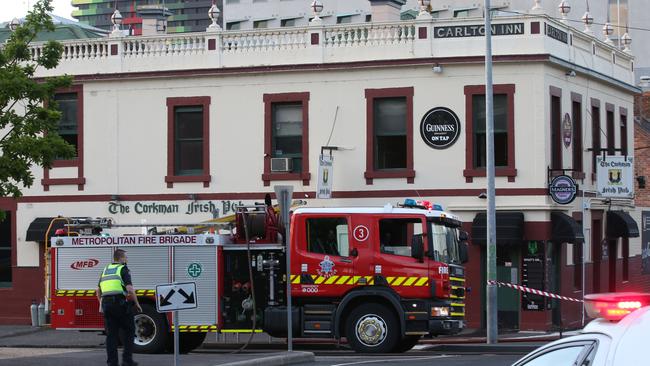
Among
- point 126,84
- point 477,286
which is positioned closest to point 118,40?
point 126,84

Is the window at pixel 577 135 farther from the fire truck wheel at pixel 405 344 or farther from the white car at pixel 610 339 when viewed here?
the white car at pixel 610 339

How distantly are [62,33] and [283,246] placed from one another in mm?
17357

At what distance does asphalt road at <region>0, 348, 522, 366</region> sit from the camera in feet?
62.4

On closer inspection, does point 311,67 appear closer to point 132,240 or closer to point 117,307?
point 132,240

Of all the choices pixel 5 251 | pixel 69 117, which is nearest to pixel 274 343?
pixel 69 117

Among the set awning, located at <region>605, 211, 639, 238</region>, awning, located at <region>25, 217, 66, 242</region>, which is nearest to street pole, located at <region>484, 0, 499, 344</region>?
awning, located at <region>605, 211, 639, 238</region>

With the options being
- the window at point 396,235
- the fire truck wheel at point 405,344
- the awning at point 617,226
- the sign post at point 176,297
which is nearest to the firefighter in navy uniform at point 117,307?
the sign post at point 176,297

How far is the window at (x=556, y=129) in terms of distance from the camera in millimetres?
30844

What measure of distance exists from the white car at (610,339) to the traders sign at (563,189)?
22.6 metres

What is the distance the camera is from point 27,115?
1977 centimetres

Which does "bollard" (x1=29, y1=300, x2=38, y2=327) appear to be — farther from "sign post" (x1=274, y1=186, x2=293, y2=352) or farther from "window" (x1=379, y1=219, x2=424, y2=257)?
"window" (x1=379, y1=219, x2=424, y2=257)

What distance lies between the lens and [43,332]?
30625 millimetres

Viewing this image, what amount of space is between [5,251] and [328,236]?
1445 centimetres

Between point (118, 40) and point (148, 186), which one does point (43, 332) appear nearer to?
point (148, 186)
